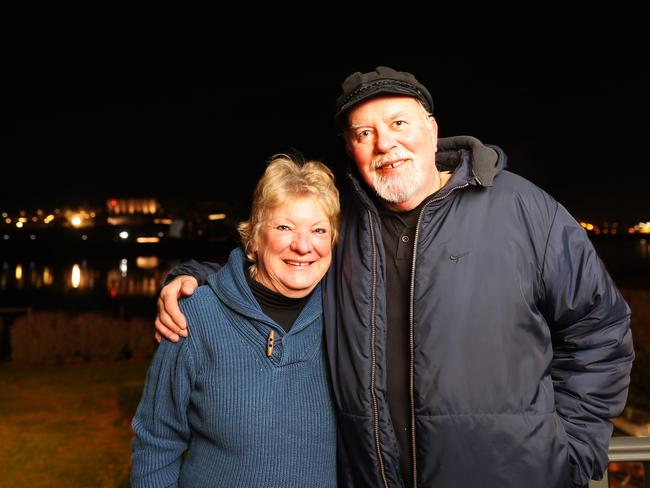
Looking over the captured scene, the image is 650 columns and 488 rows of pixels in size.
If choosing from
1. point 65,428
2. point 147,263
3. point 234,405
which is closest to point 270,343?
point 234,405

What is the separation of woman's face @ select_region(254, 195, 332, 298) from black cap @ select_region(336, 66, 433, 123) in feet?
1.65

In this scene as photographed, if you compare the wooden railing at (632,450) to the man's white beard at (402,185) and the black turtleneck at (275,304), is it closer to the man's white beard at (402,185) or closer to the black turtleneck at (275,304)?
the man's white beard at (402,185)

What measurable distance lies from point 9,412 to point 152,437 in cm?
718

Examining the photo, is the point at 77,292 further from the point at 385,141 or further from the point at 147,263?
the point at 385,141

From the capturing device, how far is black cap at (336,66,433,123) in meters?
2.45

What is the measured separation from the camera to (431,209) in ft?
7.56

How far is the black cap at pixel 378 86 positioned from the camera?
8.02ft

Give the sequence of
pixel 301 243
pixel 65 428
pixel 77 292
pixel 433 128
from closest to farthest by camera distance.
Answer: pixel 301 243
pixel 433 128
pixel 65 428
pixel 77 292

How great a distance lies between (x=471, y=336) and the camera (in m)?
2.18

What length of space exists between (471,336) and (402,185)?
2.25ft

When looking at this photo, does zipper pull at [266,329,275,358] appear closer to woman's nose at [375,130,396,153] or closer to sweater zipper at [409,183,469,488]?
sweater zipper at [409,183,469,488]

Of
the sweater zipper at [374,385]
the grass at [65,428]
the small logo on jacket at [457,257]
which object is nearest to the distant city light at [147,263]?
the grass at [65,428]

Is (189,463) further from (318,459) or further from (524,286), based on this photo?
(524,286)

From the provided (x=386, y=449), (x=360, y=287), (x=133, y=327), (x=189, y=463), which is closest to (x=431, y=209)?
(x=360, y=287)
